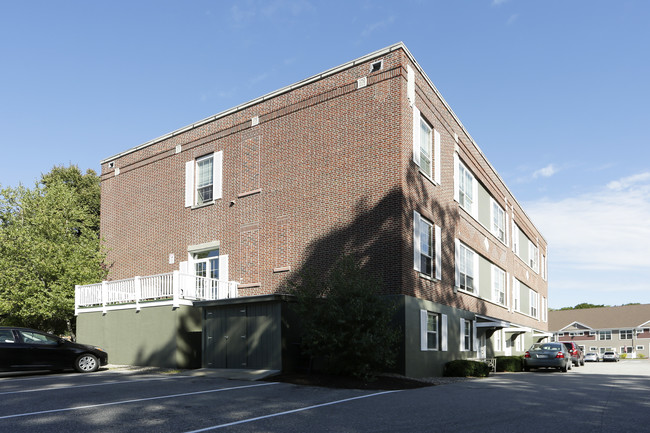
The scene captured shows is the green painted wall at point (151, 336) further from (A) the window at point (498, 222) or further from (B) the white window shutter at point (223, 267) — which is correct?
(A) the window at point (498, 222)

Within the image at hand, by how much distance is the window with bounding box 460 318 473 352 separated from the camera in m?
25.0

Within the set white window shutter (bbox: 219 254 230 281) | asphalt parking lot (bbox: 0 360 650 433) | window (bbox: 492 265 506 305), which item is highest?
white window shutter (bbox: 219 254 230 281)

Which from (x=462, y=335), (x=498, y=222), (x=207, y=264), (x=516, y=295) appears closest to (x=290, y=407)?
(x=207, y=264)

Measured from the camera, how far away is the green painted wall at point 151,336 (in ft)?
68.9

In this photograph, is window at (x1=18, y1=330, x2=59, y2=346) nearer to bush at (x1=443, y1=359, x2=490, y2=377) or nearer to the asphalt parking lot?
the asphalt parking lot

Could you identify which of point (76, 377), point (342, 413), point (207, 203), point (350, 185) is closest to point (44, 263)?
point (207, 203)

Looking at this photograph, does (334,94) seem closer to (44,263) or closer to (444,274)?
(444,274)

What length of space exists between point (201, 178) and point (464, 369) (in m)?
14.1

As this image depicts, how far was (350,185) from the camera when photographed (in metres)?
21.0

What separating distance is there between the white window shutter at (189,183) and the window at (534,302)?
29.8 metres

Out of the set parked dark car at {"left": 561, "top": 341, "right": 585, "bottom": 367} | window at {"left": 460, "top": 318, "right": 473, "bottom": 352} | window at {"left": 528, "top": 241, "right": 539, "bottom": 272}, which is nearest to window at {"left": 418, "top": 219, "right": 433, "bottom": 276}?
window at {"left": 460, "top": 318, "right": 473, "bottom": 352}

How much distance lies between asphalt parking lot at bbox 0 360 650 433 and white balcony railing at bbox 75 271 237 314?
5367 millimetres

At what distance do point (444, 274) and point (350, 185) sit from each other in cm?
596

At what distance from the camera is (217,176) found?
2539cm
